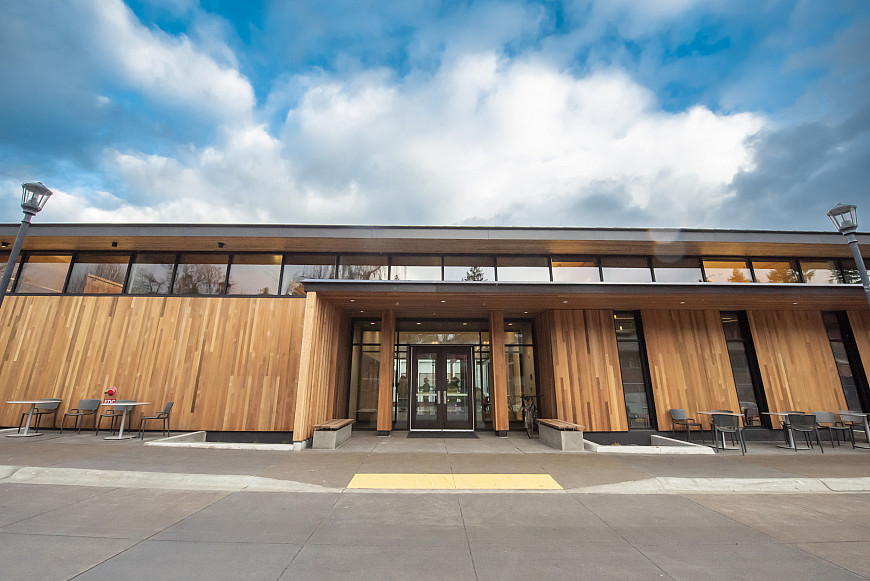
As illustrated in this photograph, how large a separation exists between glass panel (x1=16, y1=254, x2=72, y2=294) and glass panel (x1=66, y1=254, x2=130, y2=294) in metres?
0.38

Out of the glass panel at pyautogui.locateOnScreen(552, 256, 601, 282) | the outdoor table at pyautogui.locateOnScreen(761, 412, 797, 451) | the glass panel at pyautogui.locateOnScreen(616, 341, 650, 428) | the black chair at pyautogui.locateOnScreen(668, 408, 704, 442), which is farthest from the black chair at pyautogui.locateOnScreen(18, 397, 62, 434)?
the outdoor table at pyautogui.locateOnScreen(761, 412, 797, 451)

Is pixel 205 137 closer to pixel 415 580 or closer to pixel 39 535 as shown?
pixel 39 535

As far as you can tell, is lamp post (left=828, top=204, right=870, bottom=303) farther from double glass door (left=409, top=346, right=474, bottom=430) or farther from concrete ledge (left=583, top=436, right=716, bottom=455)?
double glass door (left=409, top=346, right=474, bottom=430)

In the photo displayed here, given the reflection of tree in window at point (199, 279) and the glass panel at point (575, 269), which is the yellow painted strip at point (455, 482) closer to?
the glass panel at point (575, 269)

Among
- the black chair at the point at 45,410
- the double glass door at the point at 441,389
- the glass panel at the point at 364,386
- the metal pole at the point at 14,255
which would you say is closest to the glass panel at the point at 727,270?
the metal pole at the point at 14,255

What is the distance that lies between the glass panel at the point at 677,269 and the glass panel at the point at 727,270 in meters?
0.38

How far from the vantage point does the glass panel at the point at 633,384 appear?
32.7ft

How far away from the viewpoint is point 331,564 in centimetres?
290

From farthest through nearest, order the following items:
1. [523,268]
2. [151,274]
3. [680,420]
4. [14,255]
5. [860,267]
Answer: [523,268]
[151,274]
[680,420]
[860,267]
[14,255]

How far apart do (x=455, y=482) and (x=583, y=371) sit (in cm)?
634

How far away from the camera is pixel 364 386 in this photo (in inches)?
448

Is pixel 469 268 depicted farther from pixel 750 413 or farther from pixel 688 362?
pixel 750 413

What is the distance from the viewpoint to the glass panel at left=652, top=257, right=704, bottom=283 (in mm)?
10875

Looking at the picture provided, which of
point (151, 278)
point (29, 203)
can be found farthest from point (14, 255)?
point (151, 278)
